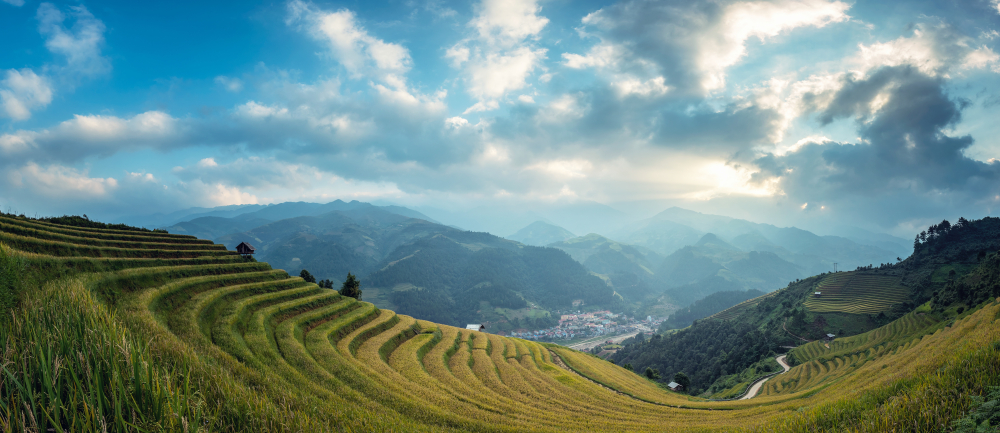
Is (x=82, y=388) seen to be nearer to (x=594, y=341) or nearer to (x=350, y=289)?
(x=350, y=289)

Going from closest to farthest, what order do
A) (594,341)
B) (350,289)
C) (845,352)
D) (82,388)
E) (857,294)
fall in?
(82,388), (350,289), (845,352), (857,294), (594,341)

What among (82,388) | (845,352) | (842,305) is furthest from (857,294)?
(82,388)

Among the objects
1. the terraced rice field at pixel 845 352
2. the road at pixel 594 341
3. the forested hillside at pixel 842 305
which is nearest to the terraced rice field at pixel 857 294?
the forested hillside at pixel 842 305

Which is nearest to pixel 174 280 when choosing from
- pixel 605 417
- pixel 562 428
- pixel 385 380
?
pixel 385 380

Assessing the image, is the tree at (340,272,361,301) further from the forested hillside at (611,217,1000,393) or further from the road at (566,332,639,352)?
the road at (566,332,639,352)

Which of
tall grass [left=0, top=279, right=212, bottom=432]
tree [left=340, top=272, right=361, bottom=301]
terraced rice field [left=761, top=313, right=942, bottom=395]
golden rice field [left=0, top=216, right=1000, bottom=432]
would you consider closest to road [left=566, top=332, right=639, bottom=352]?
terraced rice field [left=761, top=313, right=942, bottom=395]

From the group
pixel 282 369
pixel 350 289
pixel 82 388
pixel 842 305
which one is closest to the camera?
pixel 82 388
